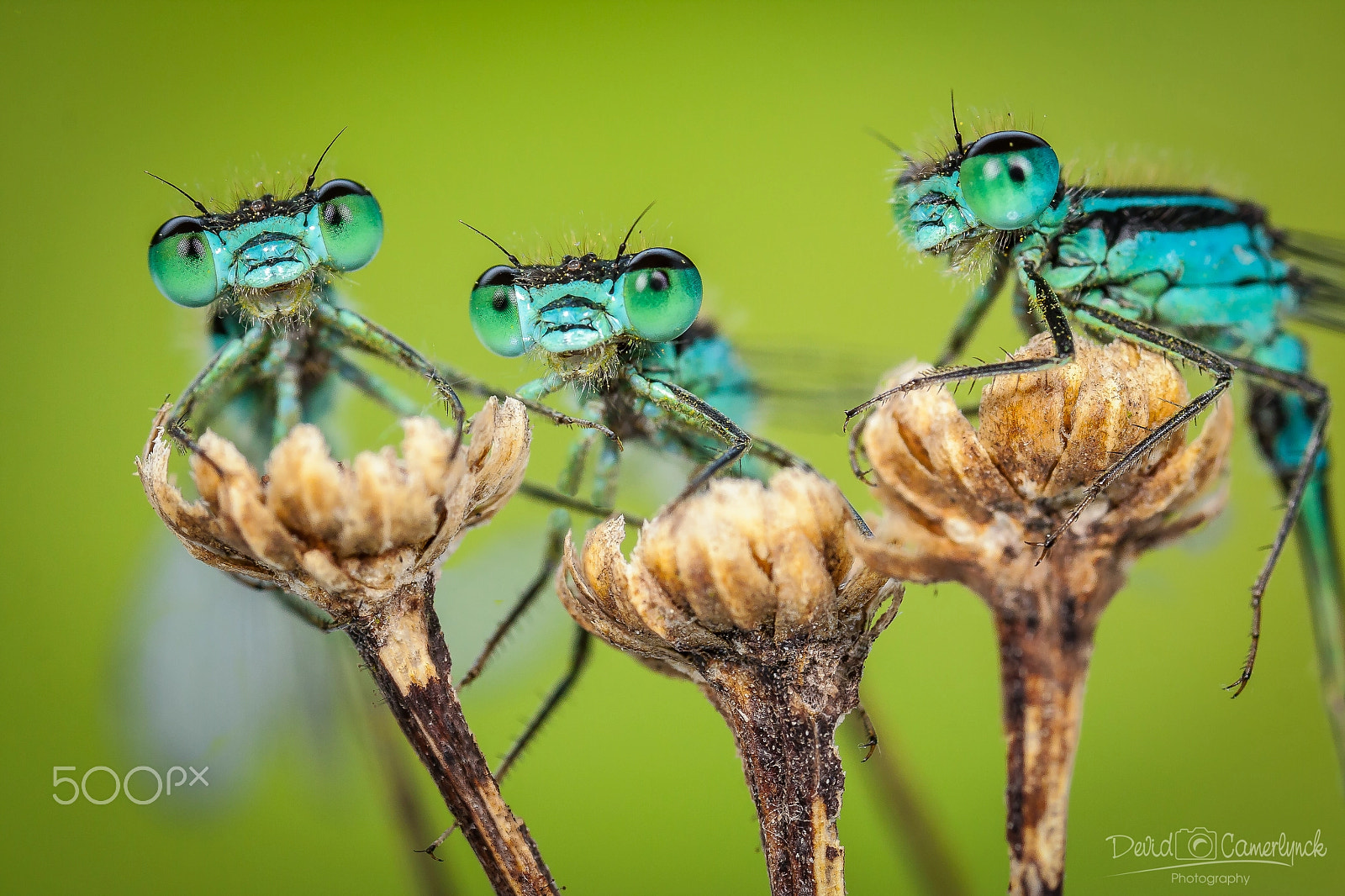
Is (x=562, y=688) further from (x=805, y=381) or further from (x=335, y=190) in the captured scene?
(x=805, y=381)

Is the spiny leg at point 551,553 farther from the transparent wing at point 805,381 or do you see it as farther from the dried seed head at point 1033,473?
the dried seed head at point 1033,473

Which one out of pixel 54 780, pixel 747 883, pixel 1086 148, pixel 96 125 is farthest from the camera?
pixel 96 125

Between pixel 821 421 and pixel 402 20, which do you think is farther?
pixel 402 20

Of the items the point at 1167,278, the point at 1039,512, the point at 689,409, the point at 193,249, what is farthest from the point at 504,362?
the point at 1039,512

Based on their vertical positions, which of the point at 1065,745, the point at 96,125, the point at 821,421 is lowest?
the point at 1065,745

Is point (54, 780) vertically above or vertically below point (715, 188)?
below

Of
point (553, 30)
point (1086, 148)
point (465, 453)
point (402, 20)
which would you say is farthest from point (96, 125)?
point (465, 453)

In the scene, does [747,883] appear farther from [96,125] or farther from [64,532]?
[96,125]

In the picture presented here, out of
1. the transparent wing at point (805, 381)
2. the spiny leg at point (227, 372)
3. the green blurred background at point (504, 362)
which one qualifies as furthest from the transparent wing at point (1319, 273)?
the spiny leg at point (227, 372)
